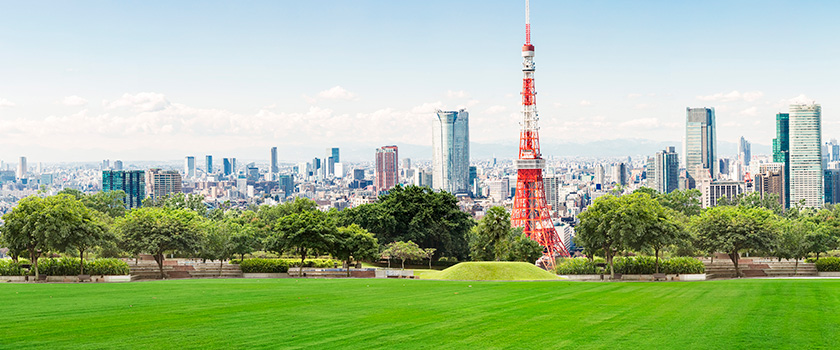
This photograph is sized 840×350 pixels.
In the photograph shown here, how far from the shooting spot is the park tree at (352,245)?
52000 millimetres

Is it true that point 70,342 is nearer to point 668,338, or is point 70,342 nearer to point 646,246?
point 668,338

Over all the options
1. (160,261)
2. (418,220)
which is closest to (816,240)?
(418,220)

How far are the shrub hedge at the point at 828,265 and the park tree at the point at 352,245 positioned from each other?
104 ft

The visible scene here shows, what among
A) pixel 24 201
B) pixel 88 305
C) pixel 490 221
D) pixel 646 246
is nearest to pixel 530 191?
pixel 490 221

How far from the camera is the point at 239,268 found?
50781mm

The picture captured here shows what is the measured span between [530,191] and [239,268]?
44983 millimetres

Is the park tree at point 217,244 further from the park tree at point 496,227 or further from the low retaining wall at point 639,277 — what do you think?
the low retaining wall at point 639,277

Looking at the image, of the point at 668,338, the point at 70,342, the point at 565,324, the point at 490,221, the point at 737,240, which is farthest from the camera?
the point at 490,221

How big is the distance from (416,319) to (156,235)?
3174 cm

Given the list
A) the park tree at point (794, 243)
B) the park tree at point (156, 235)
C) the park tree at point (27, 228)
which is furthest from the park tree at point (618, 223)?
the park tree at point (27, 228)

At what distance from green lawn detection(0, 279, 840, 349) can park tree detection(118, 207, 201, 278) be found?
17068mm

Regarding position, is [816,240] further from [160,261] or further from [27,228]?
[27,228]

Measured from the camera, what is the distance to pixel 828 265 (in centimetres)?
5331

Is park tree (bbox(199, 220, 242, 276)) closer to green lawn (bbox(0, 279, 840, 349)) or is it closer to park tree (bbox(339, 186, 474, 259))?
park tree (bbox(339, 186, 474, 259))
